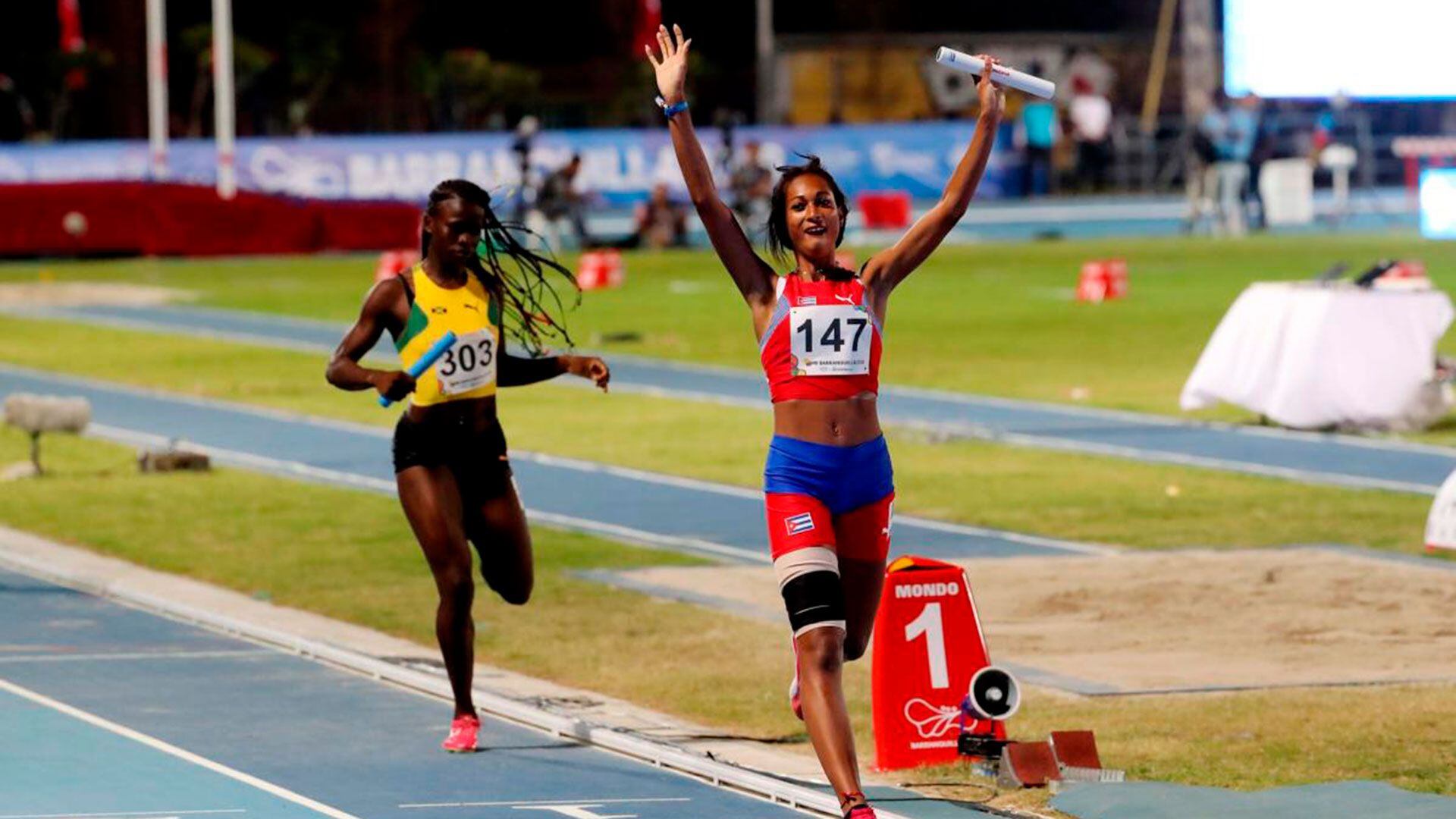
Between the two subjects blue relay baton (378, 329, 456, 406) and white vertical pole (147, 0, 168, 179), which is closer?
blue relay baton (378, 329, 456, 406)

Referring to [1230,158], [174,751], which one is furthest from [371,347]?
[1230,158]

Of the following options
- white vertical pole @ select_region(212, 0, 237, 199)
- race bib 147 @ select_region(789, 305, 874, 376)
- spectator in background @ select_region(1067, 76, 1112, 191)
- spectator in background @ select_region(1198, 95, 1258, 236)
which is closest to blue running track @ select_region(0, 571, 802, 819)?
race bib 147 @ select_region(789, 305, 874, 376)

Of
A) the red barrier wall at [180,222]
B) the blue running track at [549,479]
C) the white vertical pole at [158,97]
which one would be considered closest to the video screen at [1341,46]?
the red barrier wall at [180,222]

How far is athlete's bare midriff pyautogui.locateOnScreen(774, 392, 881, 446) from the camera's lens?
338 inches

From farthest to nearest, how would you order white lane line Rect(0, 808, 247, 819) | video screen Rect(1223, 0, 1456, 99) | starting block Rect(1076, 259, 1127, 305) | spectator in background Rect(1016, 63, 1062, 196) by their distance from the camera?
spectator in background Rect(1016, 63, 1062, 196)
video screen Rect(1223, 0, 1456, 99)
starting block Rect(1076, 259, 1127, 305)
white lane line Rect(0, 808, 247, 819)

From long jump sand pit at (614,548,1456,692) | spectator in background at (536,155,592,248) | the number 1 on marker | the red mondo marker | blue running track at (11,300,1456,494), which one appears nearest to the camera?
the red mondo marker

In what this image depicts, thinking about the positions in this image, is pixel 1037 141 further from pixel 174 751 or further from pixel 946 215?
pixel 946 215

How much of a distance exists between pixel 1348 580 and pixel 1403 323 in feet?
26.1

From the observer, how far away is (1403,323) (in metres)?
21.8

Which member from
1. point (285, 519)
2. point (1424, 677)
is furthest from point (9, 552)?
point (1424, 677)

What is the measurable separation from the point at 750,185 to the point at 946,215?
125 feet

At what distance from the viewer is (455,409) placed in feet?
34.1

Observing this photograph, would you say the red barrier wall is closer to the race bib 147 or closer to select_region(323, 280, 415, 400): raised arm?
select_region(323, 280, 415, 400): raised arm

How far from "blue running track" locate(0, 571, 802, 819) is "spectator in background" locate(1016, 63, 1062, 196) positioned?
157 ft
